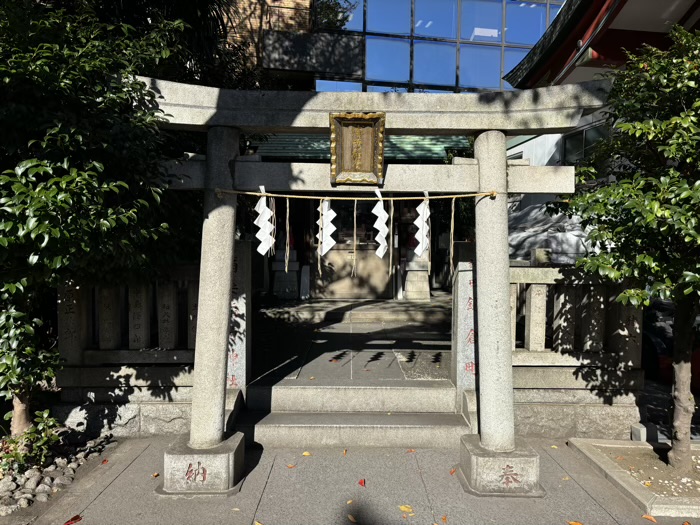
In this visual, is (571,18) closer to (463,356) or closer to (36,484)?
(463,356)

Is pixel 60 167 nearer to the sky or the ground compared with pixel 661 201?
nearer to the sky

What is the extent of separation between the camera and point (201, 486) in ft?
14.3

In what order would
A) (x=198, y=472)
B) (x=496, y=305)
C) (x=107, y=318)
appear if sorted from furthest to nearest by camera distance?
1. (x=107, y=318)
2. (x=496, y=305)
3. (x=198, y=472)

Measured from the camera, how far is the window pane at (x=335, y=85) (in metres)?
13.8

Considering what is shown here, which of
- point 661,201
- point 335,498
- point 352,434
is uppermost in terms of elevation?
point 661,201

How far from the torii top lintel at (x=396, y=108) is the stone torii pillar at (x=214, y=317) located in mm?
259

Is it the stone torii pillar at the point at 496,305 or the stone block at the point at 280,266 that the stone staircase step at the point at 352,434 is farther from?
the stone block at the point at 280,266

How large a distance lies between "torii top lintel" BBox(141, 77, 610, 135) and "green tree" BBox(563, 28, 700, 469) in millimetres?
558

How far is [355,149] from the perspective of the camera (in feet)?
15.3

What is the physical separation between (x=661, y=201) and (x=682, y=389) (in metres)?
2.13

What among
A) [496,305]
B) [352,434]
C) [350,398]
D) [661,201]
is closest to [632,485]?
[496,305]

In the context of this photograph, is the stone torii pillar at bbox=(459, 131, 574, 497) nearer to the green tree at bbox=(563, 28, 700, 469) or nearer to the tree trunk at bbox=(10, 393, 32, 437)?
the green tree at bbox=(563, 28, 700, 469)

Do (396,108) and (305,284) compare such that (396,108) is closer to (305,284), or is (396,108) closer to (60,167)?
(60,167)

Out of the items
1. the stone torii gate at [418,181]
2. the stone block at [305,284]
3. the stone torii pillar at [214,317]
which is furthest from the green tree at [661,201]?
the stone block at [305,284]
